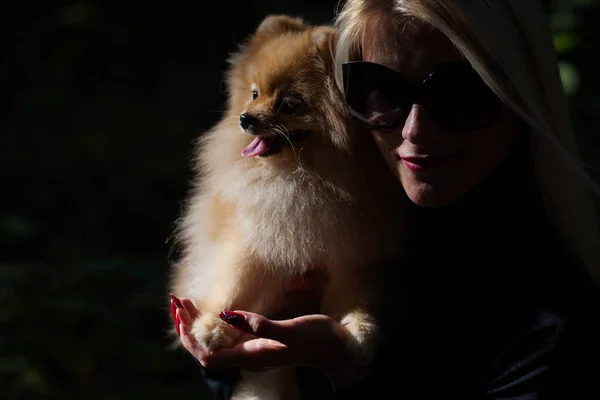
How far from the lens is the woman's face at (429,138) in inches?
54.6

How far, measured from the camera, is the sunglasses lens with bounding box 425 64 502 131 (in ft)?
4.46

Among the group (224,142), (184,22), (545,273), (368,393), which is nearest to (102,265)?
(184,22)

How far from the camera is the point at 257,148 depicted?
5.40ft

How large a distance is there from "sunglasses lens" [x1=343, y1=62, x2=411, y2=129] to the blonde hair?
83mm

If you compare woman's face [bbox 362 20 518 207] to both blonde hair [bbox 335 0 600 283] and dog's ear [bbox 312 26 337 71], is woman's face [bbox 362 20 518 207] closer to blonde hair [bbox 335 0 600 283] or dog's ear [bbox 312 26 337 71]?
blonde hair [bbox 335 0 600 283]

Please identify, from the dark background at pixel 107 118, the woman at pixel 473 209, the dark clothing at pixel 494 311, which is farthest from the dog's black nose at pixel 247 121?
the dark background at pixel 107 118

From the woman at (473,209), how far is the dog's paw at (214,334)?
5cm

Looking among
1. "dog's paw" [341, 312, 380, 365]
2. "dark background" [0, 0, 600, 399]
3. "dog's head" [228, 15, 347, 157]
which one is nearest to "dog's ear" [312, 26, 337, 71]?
"dog's head" [228, 15, 347, 157]

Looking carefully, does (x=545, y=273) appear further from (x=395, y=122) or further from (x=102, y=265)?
(x=102, y=265)

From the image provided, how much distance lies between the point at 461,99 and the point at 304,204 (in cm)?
44

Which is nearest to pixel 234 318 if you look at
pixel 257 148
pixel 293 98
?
pixel 257 148

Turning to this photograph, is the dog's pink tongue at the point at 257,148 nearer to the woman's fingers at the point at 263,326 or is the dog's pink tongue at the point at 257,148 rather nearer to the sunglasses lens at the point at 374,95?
the sunglasses lens at the point at 374,95

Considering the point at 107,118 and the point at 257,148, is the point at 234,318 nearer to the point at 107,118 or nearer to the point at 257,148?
the point at 257,148

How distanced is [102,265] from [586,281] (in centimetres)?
266
